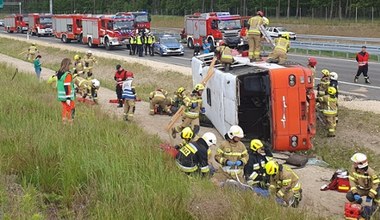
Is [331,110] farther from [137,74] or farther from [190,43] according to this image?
[190,43]

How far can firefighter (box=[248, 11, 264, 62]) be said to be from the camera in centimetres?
1423

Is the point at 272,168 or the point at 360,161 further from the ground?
the point at 360,161

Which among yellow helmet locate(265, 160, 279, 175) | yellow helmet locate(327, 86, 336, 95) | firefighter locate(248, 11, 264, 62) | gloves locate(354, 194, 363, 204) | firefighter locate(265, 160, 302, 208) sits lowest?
gloves locate(354, 194, 363, 204)

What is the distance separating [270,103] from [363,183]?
402 centimetres

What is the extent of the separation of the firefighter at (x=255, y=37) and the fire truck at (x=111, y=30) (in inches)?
934

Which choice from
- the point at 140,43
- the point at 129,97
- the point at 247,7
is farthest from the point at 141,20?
the point at 129,97

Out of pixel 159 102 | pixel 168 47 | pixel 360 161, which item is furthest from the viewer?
pixel 168 47

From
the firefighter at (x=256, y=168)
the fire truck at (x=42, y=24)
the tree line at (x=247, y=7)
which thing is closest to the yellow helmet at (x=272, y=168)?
the firefighter at (x=256, y=168)

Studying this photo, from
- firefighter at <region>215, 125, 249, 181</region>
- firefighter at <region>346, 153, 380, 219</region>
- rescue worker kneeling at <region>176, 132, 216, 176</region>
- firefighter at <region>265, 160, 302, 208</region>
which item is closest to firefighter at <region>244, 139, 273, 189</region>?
firefighter at <region>215, 125, 249, 181</region>

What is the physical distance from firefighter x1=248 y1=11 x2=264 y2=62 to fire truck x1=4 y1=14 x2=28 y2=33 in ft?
169

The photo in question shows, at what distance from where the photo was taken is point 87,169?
6.62 metres

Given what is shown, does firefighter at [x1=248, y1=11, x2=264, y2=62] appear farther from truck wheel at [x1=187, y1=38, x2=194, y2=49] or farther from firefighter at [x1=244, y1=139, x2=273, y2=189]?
truck wheel at [x1=187, y1=38, x2=194, y2=49]

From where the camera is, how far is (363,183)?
794cm

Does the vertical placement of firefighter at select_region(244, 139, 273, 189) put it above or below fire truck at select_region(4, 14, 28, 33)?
below
